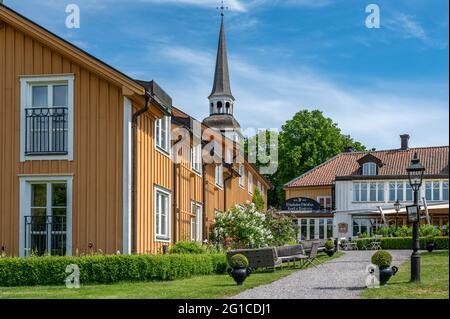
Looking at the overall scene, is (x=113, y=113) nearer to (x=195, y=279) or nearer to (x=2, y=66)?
(x=2, y=66)

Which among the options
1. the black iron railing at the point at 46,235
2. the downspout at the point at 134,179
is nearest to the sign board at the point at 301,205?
the downspout at the point at 134,179

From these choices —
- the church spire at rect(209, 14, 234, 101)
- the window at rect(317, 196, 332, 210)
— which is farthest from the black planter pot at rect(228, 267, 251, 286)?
the church spire at rect(209, 14, 234, 101)

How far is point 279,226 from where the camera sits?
3253cm

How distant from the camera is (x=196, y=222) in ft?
89.0

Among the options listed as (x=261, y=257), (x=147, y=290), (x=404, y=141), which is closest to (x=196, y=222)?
(x=261, y=257)

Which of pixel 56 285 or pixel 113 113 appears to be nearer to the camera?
pixel 56 285

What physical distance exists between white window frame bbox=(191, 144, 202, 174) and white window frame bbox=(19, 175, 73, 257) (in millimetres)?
7783

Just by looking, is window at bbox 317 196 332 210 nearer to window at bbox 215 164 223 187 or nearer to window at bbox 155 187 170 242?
window at bbox 215 164 223 187

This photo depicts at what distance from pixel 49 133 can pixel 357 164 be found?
44.3 meters

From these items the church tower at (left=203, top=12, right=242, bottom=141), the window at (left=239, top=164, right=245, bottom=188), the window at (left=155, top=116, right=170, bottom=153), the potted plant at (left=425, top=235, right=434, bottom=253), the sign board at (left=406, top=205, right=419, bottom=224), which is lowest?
the potted plant at (left=425, top=235, right=434, bottom=253)

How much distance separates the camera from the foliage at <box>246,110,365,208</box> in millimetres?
62625

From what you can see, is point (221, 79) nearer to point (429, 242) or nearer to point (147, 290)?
point (429, 242)
